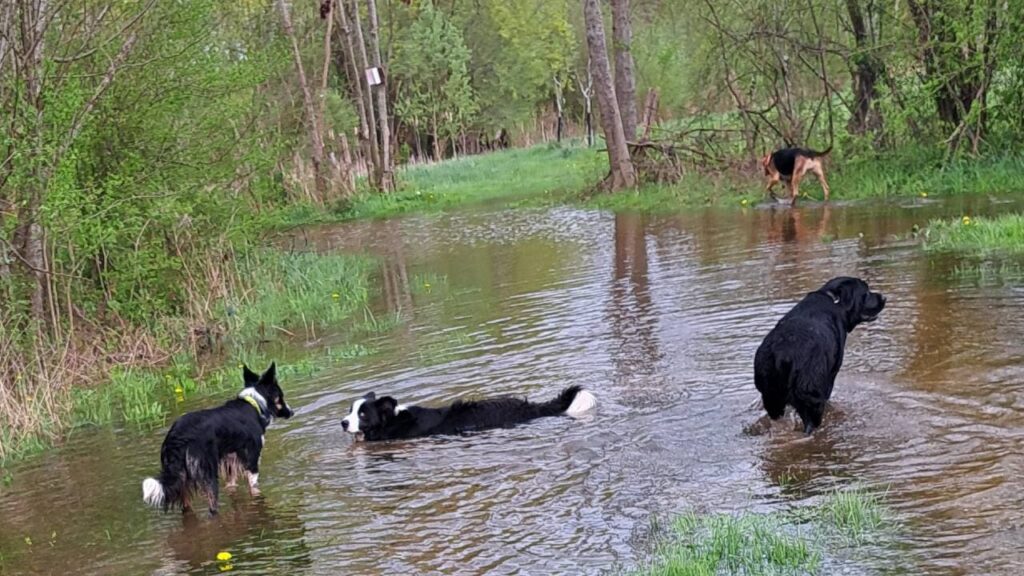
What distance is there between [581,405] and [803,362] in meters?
1.99

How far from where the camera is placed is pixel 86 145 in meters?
13.0

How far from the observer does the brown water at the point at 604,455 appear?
243 inches

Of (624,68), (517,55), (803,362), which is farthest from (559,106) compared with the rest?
(803,362)

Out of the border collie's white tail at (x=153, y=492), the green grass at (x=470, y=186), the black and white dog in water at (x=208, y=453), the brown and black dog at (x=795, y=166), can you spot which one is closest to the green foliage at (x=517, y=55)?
the green grass at (x=470, y=186)

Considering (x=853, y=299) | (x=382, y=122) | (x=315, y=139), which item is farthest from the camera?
(x=382, y=122)

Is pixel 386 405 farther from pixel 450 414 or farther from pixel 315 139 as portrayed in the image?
pixel 315 139

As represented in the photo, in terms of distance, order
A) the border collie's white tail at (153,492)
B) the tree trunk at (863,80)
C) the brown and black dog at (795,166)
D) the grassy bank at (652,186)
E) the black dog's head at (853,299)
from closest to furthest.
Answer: the border collie's white tail at (153,492), the black dog's head at (853,299), the grassy bank at (652,186), the brown and black dog at (795,166), the tree trunk at (863,80)

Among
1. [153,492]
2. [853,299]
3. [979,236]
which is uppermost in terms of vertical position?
[853,299]

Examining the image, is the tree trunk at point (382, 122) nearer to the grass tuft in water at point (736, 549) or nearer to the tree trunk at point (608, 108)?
the tree trunk at point (608, 108)

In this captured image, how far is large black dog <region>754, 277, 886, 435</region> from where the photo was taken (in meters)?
7.46

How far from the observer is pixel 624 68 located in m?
26.5

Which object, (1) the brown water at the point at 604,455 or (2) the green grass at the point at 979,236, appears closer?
(1) the brown water at the point at 604,455

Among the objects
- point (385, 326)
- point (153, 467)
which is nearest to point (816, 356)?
point (153, 467)

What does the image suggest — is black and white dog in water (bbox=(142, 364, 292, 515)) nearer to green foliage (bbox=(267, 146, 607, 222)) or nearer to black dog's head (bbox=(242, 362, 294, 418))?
black dog's head (bbox=(242, 362, 294, 418))
